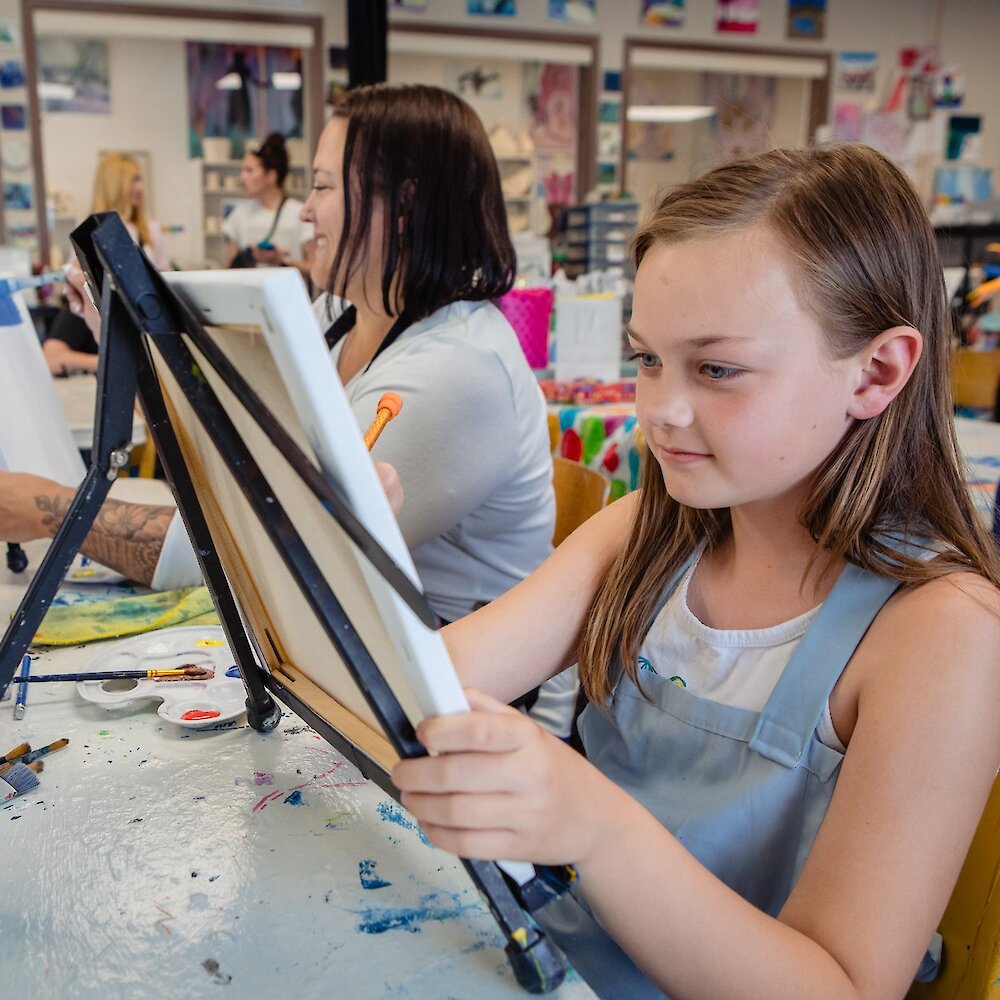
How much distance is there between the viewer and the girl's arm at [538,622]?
0.87 meters

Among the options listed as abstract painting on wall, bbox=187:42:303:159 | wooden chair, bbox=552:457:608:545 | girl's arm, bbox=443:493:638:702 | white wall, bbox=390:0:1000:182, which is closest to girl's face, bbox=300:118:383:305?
wooden chair, bbox=552:457:608:545

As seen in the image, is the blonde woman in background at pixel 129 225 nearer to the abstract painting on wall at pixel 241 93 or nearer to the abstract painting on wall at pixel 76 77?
the abstract painting on wall at pixel 241 93

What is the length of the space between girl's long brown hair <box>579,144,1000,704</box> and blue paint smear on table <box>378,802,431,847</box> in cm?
37

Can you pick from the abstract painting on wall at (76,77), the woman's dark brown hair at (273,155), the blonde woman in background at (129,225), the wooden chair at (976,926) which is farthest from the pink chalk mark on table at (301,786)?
the abstract painting on wall at (76,77)

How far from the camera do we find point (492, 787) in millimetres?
503

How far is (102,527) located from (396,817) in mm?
700

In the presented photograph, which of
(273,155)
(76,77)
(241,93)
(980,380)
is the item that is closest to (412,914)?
(980,380)

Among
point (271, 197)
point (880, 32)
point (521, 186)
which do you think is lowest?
point (271, 197)

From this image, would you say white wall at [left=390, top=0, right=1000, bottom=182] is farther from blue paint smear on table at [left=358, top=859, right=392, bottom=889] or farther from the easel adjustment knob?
blue paint smear on table at [left=358, top=859, right=392, bottom=889]

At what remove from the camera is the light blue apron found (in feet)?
2.33

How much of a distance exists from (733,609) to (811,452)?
0.17m

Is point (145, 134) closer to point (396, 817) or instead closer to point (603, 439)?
point (603, 439)

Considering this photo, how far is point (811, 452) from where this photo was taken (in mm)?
729

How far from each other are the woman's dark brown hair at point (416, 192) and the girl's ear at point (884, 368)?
78cm
